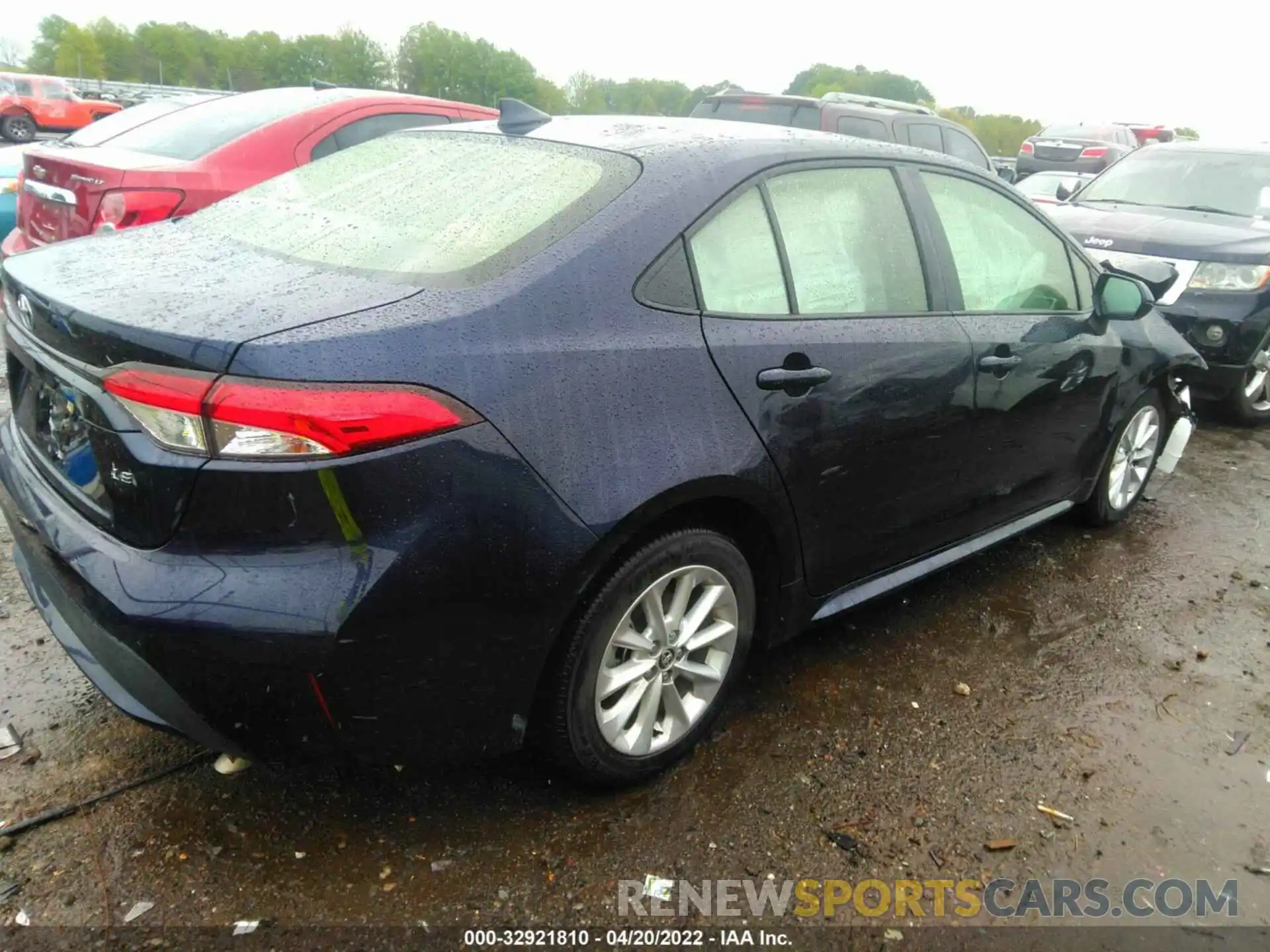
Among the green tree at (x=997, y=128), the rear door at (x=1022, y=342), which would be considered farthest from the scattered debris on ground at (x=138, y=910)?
the green tree at (x=997, y=128)

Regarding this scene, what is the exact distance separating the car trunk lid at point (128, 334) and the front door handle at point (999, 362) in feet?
6.16

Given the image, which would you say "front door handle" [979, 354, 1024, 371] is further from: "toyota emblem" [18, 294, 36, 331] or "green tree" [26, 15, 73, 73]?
"green tree" [26, 15, 73, 73]

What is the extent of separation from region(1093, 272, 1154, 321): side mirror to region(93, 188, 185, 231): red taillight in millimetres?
4101

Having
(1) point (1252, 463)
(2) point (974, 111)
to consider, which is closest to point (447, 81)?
(2) point (974, 111)

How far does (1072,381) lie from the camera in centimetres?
348

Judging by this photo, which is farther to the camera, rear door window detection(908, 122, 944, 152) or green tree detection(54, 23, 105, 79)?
green tree detection(54, 23, 105, 79)

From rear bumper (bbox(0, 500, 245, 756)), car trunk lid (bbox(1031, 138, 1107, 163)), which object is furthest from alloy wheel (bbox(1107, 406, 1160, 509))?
car trunk lid (bbox(1031, 138, 1107, 163))

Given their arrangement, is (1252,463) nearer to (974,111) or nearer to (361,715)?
(361,715)

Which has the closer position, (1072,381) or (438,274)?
(438,274)

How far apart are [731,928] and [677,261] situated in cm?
153

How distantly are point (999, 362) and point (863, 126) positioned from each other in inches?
297

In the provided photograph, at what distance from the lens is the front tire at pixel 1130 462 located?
4.05 m

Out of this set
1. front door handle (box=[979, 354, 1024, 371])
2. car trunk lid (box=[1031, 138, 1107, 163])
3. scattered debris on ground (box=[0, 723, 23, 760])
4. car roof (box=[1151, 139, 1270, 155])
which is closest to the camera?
scattered debris on ground (box=[0, 723, 23, 760])

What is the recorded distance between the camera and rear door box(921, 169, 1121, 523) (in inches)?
120
